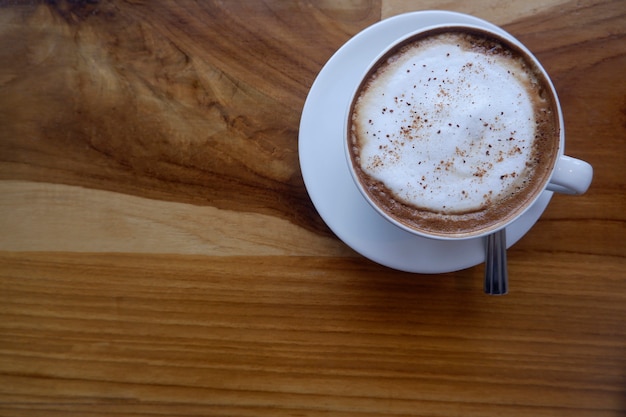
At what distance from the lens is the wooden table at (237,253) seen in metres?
1.00

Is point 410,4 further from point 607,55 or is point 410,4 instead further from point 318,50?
point 607,55

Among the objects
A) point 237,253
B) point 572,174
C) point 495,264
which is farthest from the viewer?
point 237,253

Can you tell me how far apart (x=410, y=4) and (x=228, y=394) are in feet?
2.61

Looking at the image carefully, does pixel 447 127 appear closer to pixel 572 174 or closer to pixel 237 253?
pixel 572 174

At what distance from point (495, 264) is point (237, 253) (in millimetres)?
457

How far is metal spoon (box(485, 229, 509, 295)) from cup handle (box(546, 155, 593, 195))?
5.0 inches

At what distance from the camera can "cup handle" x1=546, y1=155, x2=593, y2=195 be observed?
2.56ft

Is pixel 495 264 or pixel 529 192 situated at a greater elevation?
pixel 529 192

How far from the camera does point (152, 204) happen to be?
1027 mm

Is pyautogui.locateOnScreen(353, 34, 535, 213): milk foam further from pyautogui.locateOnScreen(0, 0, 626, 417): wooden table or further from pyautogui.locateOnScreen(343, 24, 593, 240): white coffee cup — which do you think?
pyautogui.locateOnScreen(0, 0, 626, 417): wooden table

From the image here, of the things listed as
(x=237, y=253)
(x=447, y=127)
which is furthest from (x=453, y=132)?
(x=237, y=253)

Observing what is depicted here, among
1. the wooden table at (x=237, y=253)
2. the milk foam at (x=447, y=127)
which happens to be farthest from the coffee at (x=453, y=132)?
the wooden table at (x=237, y=253)

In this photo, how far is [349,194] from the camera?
36.0 inches

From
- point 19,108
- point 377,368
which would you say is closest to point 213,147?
point 19,108
